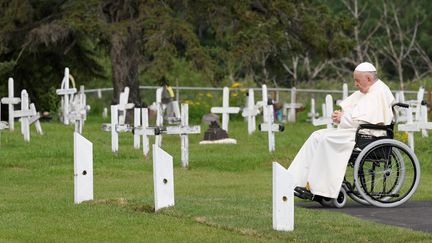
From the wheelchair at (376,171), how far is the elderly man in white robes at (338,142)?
0.41 feet

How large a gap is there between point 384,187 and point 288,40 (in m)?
21.1

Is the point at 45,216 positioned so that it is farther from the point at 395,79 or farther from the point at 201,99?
the point at 395,79

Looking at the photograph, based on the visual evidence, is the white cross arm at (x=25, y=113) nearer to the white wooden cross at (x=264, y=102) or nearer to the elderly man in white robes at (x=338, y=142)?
the white wooden cross at (x=264, y=102)

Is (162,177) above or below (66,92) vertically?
below

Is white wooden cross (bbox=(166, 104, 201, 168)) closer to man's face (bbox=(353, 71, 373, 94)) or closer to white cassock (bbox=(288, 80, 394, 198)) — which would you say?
white cassock (bbox=(288, 80, 394, 198))

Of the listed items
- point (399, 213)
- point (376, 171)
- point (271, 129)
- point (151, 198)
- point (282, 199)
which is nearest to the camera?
point (282, 199)

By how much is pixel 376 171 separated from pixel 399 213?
1027 millimetres

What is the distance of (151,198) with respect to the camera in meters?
15.6

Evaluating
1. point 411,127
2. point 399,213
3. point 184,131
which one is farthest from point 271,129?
point 399,213

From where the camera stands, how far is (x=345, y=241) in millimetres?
11867

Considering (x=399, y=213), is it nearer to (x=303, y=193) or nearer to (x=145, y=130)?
(x=303, y=193)

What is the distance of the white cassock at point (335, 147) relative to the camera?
14.8 meters

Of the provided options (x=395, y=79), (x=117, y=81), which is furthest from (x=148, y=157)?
(x=395, y=79)

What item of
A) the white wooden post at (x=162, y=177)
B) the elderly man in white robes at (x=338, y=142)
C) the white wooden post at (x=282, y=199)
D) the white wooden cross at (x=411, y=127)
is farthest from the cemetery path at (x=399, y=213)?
the white wooden cross at (x=411, y=127)
